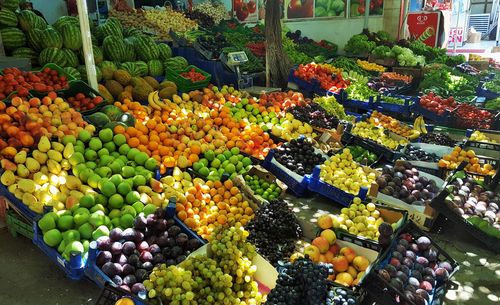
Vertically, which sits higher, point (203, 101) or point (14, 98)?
point (14, 98)

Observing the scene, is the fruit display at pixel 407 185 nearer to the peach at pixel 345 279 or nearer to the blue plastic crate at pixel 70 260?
the peach at pixel 345 279

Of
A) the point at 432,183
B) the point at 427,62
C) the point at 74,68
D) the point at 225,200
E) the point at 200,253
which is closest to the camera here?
the point at 200,253

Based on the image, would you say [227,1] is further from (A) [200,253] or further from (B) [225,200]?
(A) [200,253]

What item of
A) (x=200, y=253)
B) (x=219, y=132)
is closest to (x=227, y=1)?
(x=219, y=132)

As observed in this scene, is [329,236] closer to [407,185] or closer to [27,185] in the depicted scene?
[407,185]

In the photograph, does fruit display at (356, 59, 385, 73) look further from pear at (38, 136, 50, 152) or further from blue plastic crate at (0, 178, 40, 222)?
blue plastic crate at (0, 178, 40, 222)

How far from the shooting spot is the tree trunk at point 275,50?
7523 mm

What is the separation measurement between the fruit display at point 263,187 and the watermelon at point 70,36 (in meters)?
3.45

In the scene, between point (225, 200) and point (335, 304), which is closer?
point (335, 304)

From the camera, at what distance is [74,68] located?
5641 millimetres

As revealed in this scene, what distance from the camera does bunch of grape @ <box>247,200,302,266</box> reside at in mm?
3188

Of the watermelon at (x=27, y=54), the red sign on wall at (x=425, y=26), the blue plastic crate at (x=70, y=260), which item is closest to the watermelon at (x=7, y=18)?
the watermelon at (x=27, y=54)

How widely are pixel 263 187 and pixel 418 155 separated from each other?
2241mm

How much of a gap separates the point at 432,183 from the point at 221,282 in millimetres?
2733
